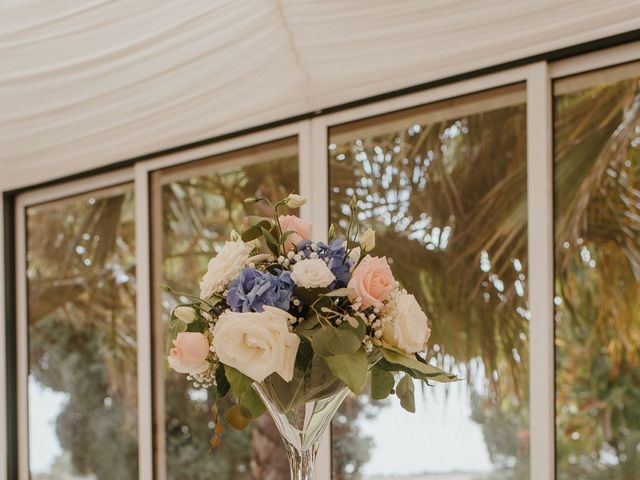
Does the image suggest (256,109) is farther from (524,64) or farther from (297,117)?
(524,64)

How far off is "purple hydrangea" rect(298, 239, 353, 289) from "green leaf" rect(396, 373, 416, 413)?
17 centimetres

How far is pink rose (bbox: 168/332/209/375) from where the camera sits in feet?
3.87

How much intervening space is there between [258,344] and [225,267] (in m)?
0.17

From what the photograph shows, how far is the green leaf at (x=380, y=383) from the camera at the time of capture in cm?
124

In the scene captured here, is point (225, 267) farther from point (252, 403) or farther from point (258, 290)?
point (252, 403)

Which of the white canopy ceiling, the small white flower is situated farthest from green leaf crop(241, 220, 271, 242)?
the white canopy ceiling

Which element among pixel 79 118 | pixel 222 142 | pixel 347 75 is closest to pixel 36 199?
pixel 79 118

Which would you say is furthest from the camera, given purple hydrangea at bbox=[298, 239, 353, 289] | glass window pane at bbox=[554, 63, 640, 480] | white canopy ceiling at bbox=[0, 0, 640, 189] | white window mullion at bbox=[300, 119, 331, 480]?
white window mullion at bbox=[300, 119, 331, 480]

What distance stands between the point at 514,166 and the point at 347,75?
1.97ft

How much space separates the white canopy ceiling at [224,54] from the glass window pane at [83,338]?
59cm

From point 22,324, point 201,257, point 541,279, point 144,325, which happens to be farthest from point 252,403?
point 22,324

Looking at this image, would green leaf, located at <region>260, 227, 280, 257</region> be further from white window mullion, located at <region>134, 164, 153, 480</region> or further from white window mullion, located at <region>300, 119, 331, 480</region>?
white window mullion, located at <region>134, 164, 153, 480</region>

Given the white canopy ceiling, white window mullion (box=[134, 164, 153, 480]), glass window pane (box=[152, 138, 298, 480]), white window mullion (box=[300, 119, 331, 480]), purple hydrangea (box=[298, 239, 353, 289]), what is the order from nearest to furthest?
purple hydrangea (box=[298, 239, 353, 289])
the white canopy ceiling
white window mullion (box=[300, 119, 331, 480])
glass window pane (box=[152, 138, 298, 480])
white window mullion (box=[134, 164, 153, 480])

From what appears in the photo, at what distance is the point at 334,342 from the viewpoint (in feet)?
3.67
